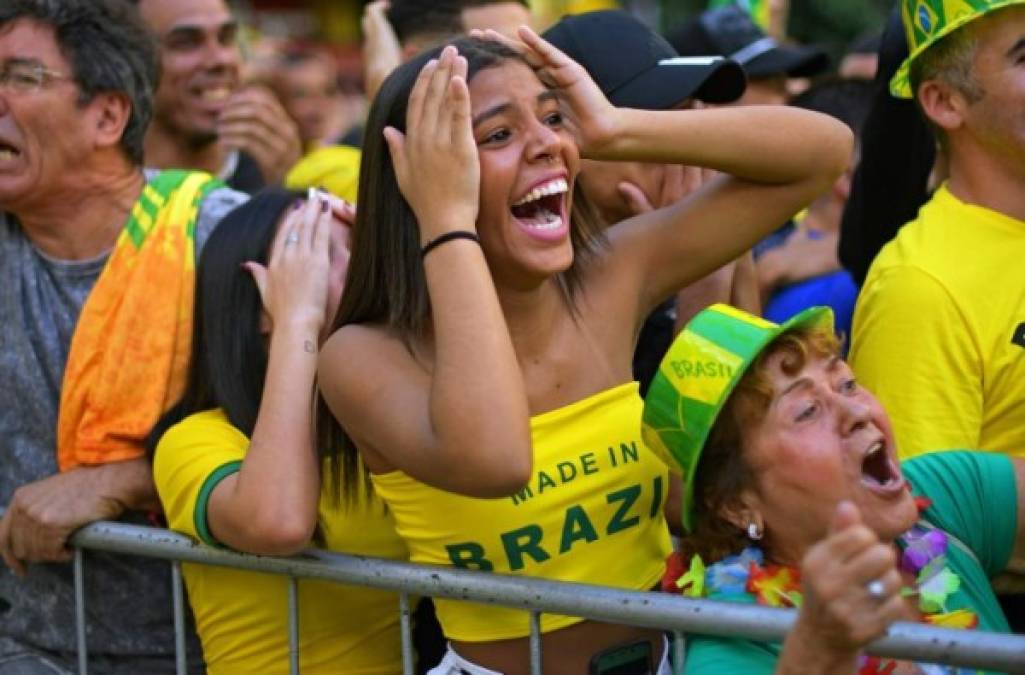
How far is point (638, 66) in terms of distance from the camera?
3826mm

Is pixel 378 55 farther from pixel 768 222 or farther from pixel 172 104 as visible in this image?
pixel 768 222

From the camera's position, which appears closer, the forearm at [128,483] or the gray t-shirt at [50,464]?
the forearm at [128,483]

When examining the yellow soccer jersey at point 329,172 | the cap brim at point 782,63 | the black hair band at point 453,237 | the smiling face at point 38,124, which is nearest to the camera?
the black hair band at point 453,237

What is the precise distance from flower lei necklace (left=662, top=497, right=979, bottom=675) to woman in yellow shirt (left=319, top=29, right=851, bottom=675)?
0.23 metres

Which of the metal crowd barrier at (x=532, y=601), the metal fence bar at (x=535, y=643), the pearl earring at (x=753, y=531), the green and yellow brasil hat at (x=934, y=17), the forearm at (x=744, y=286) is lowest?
the metal fence bar at (x=535, y=643)

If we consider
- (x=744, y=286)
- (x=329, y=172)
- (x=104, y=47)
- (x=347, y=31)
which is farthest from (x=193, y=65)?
(x=347, y=31)

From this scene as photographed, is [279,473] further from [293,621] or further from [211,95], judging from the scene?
[211,95]

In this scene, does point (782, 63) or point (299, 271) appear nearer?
point (299, 271)

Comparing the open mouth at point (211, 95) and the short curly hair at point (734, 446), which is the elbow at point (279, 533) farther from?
the open mouth at point (211, 95)

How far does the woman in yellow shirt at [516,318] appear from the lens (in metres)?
2.86

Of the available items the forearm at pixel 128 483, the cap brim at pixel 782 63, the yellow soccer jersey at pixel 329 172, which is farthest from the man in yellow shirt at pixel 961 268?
the yellow soccer jersey at pixel 329 172

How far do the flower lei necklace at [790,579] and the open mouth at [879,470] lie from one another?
0.10 metres

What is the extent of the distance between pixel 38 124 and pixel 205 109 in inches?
71.5

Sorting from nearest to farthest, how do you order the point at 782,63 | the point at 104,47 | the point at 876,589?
the point at 876,589 → the point at 104,47 → the point at 782,63
